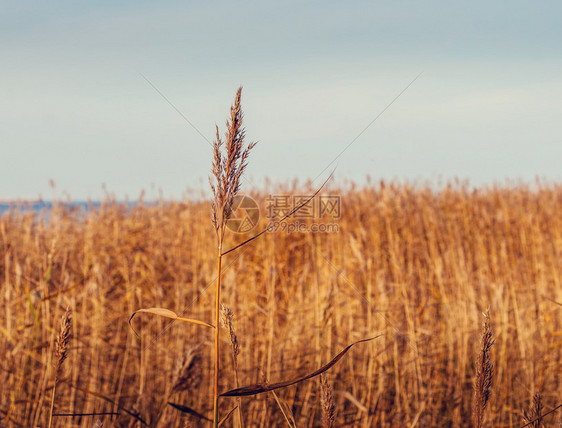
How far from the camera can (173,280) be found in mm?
5508

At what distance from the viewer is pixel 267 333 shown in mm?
3178

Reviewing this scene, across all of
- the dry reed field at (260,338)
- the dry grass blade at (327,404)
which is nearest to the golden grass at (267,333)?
the dry reed field at (260,338)

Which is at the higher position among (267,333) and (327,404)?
(327,404)

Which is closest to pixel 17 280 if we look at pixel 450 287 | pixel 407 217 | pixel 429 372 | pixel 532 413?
pixel 429 372

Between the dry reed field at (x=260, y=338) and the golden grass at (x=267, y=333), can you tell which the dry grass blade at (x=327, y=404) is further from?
the golden grass at (x=267, y=333)

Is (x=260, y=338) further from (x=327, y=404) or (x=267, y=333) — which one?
(x=327, y=404)

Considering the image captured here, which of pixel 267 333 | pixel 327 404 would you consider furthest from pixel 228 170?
pixel 267 333

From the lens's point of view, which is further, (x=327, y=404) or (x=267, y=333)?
(x=267, y=333)

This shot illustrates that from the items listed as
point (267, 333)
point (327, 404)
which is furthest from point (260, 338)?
point (327, 404)

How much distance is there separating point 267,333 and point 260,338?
0.25 feet

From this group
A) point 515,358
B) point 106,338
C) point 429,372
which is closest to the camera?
point 429,372

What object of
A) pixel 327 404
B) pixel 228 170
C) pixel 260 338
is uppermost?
pixel 228 170

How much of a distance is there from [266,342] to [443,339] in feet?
4.63

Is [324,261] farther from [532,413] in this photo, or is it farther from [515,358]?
[532,413]
